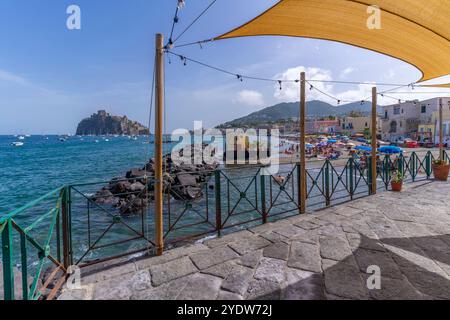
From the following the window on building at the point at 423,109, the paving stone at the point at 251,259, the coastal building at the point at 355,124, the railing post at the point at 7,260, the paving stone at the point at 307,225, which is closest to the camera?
the railing post at the point at 7,260

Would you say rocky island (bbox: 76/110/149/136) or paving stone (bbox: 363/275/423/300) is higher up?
rocky island (bbox: 76/110/149/136)

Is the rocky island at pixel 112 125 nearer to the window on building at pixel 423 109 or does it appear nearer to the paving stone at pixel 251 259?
the window on building at pixel 423 109

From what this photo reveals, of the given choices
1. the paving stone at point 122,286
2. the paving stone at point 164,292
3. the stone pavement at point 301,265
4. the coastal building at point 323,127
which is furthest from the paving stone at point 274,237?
the coastal building at point 323,127

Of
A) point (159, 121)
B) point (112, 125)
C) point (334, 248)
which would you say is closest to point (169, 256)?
point (159, 121)

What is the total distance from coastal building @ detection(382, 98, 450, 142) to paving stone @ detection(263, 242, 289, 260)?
45684 millimetres

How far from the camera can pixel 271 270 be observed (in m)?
2.66

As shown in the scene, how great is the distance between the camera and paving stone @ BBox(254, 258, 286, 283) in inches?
98.8

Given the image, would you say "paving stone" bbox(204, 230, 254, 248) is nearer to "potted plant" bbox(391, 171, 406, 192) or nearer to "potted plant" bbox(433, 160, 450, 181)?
"potted plant" bbox(391, 171, 406, 192)

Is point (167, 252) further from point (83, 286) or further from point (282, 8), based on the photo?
point (282, 8)

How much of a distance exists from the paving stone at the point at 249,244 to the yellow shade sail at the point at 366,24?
3161mm

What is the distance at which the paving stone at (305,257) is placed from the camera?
2.71 m

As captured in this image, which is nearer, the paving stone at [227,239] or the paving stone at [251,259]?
the paving stone at [251,259]

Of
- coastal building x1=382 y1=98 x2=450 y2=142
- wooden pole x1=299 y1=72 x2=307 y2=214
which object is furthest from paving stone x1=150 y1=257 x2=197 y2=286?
coastal building x1=382 y1=98 x2=450 y2=142

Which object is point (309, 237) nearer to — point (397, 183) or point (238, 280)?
point (238, 280)
